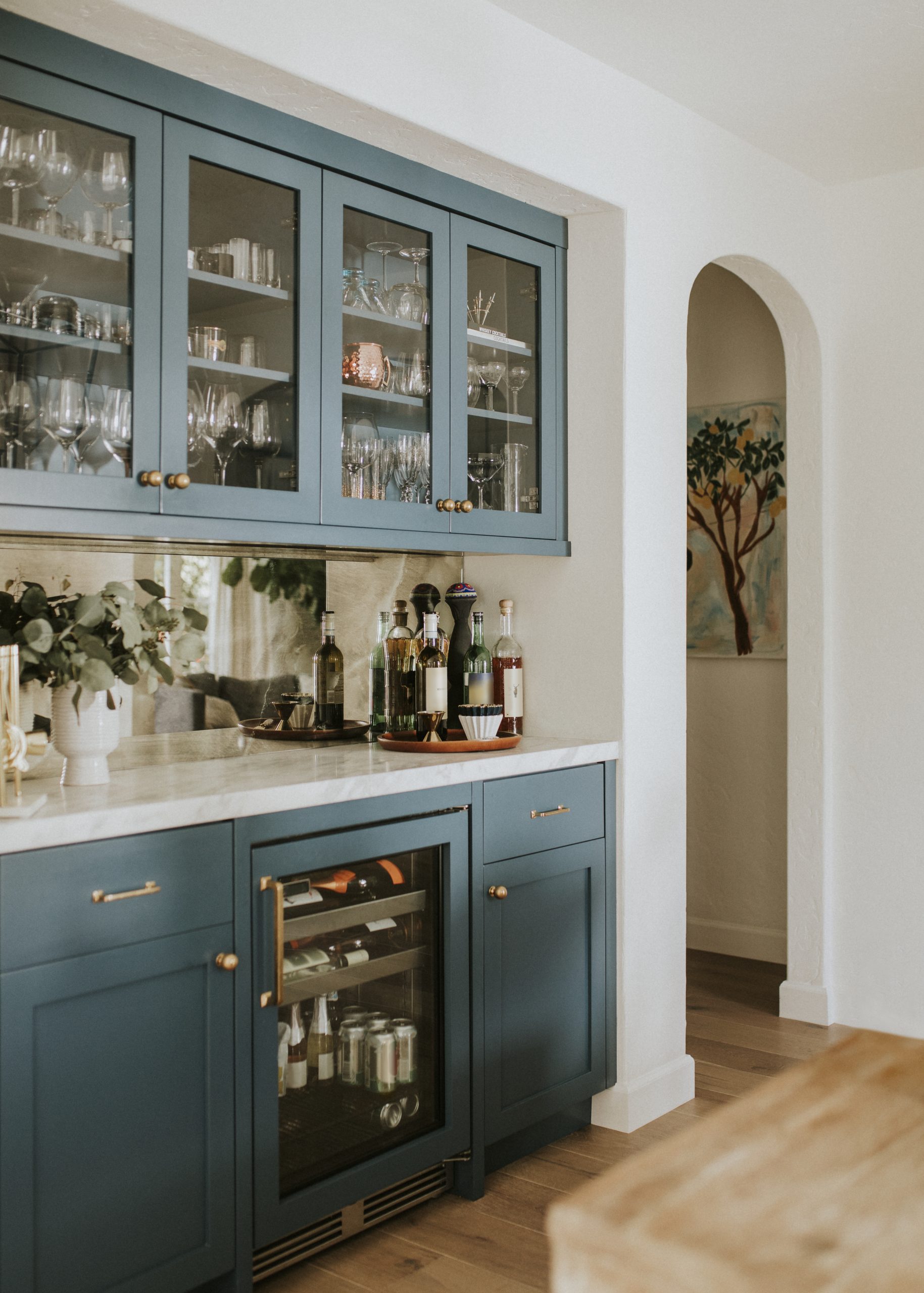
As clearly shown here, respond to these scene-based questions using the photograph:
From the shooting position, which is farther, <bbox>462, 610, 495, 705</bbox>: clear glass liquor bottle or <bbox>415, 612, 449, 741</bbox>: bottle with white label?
<bbox>462, 610, 495, 705</bbox>: clear glass liquor bottle

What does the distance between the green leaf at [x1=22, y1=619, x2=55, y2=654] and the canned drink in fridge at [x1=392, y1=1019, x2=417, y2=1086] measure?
112 centimetres

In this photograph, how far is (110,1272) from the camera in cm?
191

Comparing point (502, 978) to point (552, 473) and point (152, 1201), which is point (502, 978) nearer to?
point (152, 1201)

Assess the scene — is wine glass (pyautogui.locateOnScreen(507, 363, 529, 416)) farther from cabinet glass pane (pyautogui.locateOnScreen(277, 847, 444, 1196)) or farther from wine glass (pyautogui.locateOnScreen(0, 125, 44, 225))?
wine glass (pyautogui.locateOnScreen(0, 125, 44, 225))

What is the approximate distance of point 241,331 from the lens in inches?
91.4

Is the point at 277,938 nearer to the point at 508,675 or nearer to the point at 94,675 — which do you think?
the point at 94,675

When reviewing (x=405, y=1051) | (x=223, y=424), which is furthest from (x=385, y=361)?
(x=405, y=1051)

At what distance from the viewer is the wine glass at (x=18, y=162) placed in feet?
6.34

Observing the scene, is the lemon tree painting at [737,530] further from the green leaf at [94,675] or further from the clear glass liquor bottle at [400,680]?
the green leaf at [94,675]

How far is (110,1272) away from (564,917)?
135cm

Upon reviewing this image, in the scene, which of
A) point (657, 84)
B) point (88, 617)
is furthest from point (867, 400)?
point (88, 617)

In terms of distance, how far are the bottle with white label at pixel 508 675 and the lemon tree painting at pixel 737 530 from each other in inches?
64.0

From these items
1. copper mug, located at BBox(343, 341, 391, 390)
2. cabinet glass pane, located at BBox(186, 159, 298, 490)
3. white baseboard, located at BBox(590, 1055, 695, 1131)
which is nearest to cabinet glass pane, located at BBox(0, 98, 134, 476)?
cabinet glass pane, located at BBox(186, 159, 298, 490)

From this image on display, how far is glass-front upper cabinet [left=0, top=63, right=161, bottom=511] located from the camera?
195 centimetres
